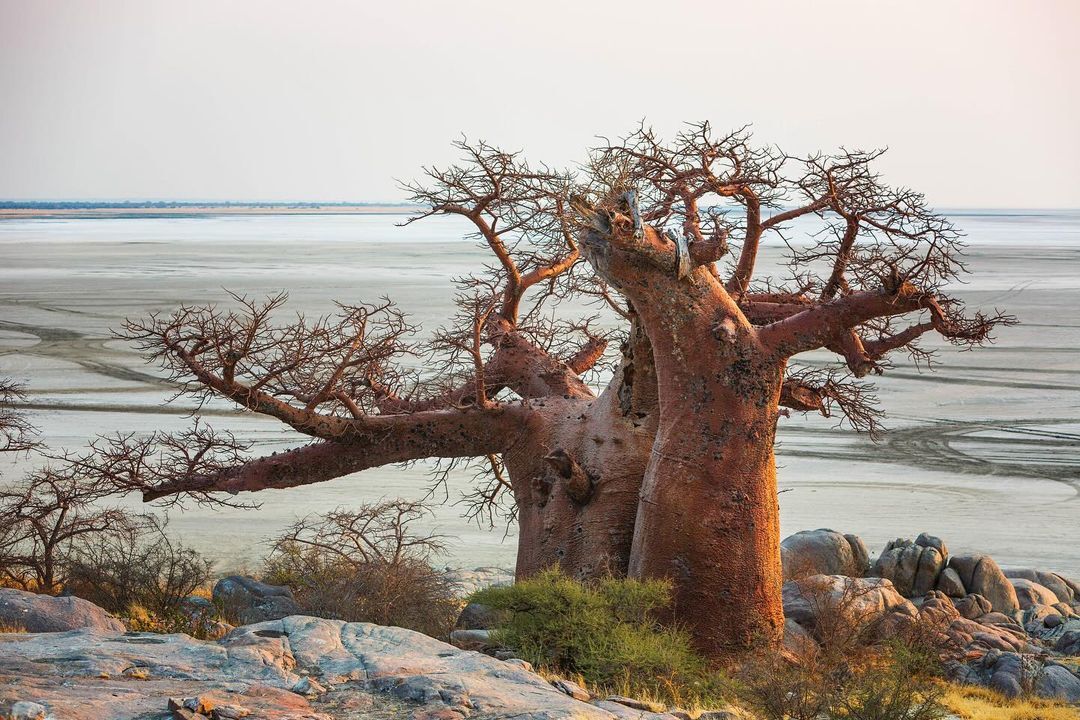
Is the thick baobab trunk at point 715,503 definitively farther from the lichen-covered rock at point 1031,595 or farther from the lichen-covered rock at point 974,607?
the lichen-covered rock at point 1031,595

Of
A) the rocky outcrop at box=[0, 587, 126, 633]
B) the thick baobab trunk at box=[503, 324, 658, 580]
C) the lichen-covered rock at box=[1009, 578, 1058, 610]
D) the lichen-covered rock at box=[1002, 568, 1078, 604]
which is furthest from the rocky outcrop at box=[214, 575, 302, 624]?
the lichen-covered rock at box=[1002, 568, 1078, 604]

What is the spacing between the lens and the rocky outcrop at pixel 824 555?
49.5ft

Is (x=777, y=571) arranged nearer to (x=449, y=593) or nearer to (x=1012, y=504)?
(x=449, y=593)

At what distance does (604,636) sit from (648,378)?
3.04 m

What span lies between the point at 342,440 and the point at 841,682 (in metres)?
5.45

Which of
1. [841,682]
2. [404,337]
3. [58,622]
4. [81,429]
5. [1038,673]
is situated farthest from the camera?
[404,337]

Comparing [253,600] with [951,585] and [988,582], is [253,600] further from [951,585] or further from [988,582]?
[988,582]

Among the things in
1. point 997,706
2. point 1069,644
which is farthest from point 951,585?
point 997,706

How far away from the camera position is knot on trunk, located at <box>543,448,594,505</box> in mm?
12031

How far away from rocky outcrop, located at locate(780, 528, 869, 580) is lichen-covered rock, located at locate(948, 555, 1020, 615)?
4.02 feet

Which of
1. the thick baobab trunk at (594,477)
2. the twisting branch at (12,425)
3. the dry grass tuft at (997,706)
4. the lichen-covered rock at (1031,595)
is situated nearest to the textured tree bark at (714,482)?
the thick baobab trunk at (594,477)

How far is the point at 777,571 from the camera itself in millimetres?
11383

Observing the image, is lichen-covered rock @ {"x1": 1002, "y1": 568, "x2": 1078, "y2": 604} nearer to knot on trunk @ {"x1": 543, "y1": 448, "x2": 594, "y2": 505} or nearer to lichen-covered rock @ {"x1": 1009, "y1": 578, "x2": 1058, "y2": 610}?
lichen-covered rock @ {"x1": 1009, "y1": 578, "x2": 1058, "y2": 610}

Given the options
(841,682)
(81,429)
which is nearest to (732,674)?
(841,682)
